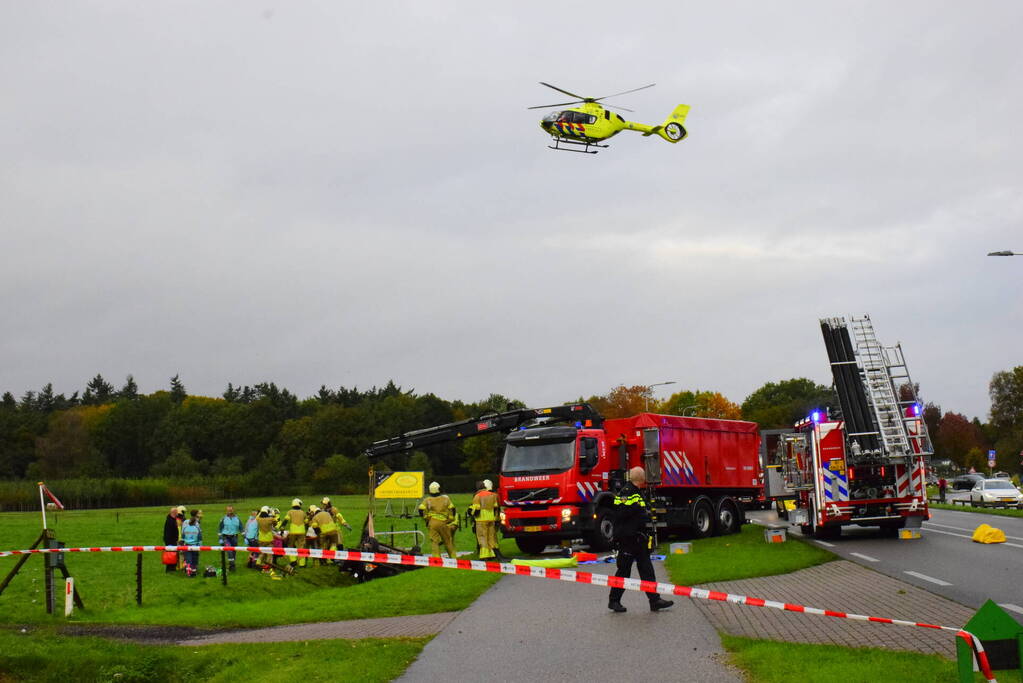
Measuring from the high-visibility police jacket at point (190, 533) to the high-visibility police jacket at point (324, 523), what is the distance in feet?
8.42

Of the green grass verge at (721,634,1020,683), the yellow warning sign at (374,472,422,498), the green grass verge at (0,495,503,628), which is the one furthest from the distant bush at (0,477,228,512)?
the green grass verge at (721,634,1020,683)

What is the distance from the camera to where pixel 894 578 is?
49.4 ft

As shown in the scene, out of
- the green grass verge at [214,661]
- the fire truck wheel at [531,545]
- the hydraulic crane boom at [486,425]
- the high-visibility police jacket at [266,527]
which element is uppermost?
the hydraulic crane boom at [486,425]

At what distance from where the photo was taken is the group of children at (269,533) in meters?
21.8

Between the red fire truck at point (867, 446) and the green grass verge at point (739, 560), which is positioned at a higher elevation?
the red fire truck at point (867, 446)

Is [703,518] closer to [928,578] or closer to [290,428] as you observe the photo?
[928,578]

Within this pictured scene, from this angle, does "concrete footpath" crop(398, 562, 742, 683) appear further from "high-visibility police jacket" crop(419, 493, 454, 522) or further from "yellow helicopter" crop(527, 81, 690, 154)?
"yellow helicopter" crop(527, 81, 690, 154)

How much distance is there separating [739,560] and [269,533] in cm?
1081

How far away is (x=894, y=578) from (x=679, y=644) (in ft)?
22.3

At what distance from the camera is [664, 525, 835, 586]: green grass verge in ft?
52.7

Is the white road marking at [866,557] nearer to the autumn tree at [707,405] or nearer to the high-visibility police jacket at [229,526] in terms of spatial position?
the high-visibility police jacket at [229,526]

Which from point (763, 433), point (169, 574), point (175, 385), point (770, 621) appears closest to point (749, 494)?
point (763, 433)

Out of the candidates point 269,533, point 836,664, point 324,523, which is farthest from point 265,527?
point 836,664

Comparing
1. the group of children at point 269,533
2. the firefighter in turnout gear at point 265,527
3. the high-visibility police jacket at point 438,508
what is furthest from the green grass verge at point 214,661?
the firefighter in turnout gear at point 265,527
